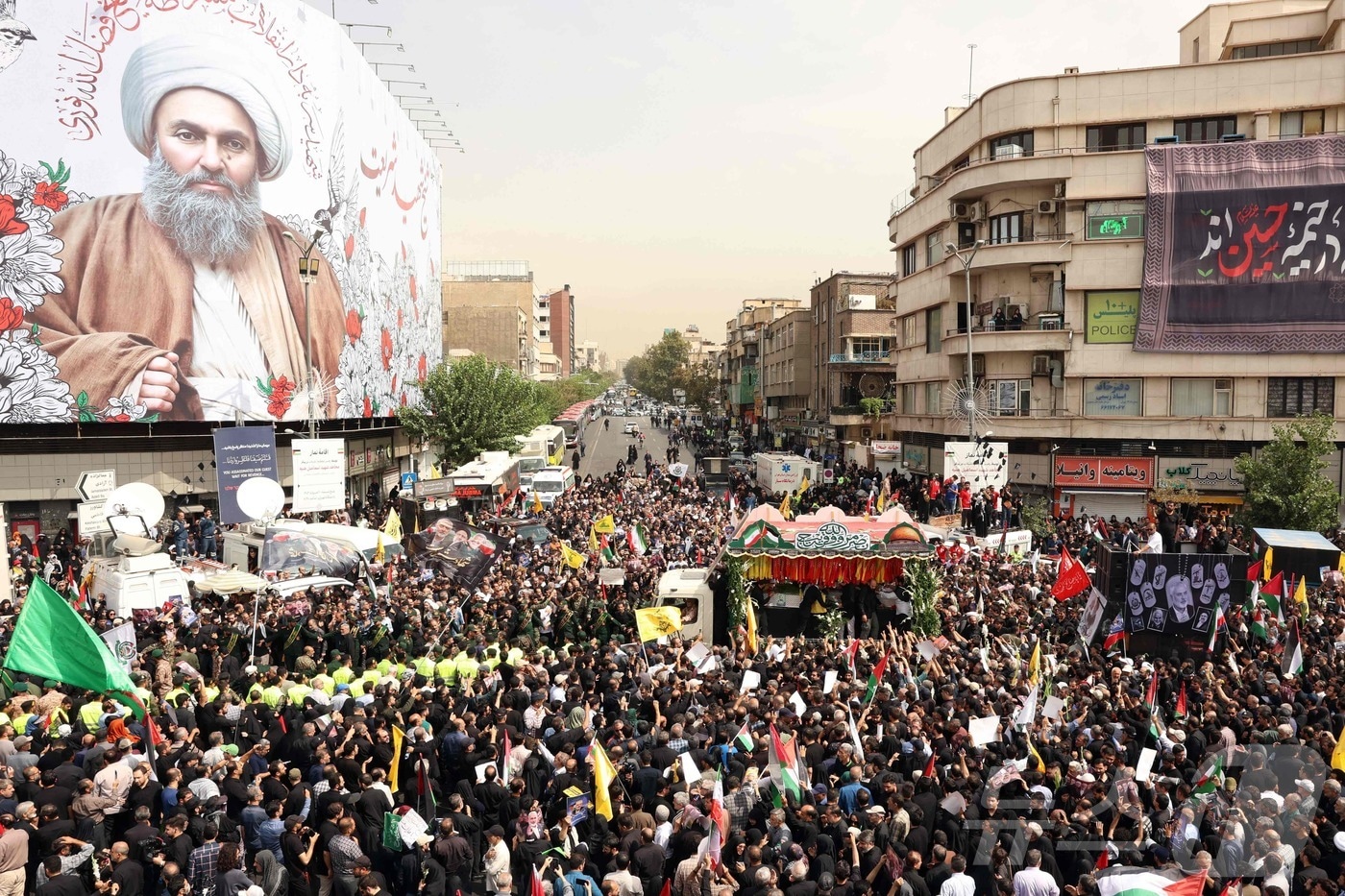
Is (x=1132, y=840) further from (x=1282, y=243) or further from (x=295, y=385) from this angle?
(x=295, y=385)

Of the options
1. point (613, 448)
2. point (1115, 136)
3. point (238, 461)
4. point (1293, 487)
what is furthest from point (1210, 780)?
point (613, 448)

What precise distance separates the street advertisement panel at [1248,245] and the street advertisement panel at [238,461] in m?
30.1

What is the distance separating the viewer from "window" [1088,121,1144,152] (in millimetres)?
34531

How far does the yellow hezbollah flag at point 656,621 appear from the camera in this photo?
1452 centimetres

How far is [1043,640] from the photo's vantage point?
15766 millimetres

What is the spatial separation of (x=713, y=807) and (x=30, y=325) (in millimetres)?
33623

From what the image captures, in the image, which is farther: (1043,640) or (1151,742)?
(1043,640)

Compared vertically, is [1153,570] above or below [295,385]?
below

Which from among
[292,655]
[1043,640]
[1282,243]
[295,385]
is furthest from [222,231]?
[1282,243]

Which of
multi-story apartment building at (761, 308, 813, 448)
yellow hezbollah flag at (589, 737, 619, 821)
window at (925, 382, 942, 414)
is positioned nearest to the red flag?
yellow hezbollah flag at (589, 737, 619, 821)

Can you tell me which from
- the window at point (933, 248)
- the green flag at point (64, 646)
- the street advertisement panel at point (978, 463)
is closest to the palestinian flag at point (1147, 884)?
the green flag at point (64, 646)

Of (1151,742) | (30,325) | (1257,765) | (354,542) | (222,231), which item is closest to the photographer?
(1257,765)

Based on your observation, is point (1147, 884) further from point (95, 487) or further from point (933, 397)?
point (933, 397)

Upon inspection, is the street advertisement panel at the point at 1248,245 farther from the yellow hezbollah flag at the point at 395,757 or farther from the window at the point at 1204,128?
the yellow hezbollah flag at the point at 395,757
